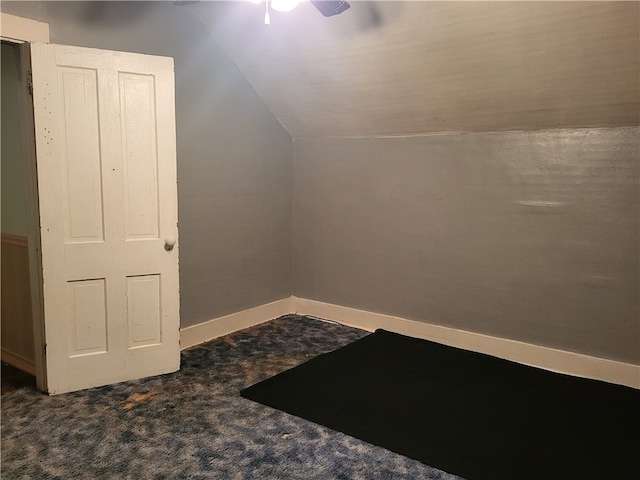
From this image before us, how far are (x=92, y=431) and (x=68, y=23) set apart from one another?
2290 millimetres

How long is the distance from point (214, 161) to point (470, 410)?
250cm

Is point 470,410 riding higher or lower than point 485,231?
lower

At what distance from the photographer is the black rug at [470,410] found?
2.39m

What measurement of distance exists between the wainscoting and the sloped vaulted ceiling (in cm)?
203

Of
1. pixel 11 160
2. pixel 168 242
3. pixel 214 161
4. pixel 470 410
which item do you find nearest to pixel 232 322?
pixel 168 242

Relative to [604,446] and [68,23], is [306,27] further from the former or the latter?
[604,446]

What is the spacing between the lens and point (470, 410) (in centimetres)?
287

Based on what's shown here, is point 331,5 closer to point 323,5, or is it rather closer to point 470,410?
point 323,5

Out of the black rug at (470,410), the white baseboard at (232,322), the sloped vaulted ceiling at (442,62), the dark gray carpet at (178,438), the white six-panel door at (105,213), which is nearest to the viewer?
the dark gray carpet at (178,438)

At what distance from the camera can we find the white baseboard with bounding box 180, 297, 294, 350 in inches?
151

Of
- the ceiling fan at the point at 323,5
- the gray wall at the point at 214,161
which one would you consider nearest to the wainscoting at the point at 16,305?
the gray wall at the point at 214,161

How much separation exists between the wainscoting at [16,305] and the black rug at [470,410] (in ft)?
5.18

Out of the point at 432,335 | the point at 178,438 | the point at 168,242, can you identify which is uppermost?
the point at 168,242

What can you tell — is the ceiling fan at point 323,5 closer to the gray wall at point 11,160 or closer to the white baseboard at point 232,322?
the gray wall at point 11,160
